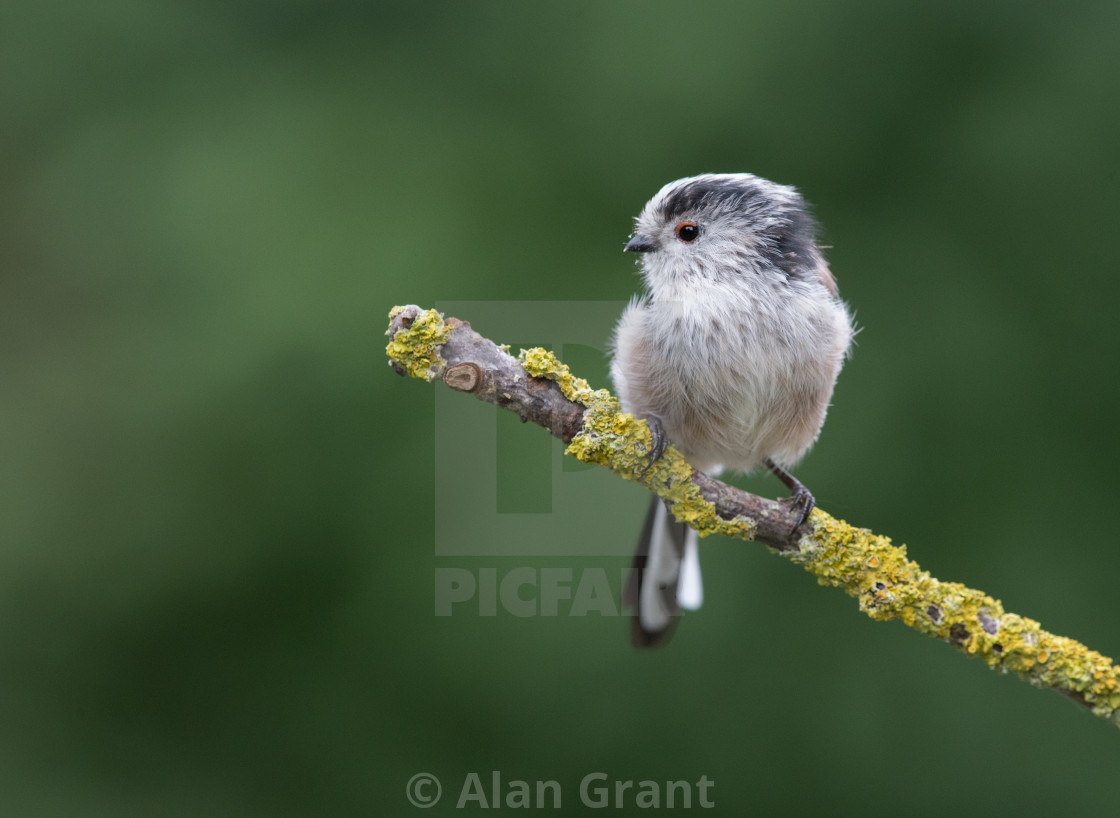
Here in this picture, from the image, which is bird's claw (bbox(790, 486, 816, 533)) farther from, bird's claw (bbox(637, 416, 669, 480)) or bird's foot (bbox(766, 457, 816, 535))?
bird's claw (bbox(637, 416, 669, 480))

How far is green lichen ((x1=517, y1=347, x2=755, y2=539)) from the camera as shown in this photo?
2.18 meters

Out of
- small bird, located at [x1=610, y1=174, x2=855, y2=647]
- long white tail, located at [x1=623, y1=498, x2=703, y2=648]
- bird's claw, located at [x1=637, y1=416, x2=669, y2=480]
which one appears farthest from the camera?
long white tail, located at [x1=623, y1=498, x2=703, y2=648]

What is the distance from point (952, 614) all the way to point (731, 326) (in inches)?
35.1

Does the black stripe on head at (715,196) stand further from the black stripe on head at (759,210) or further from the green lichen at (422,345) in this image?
the green lichen at (422,345)

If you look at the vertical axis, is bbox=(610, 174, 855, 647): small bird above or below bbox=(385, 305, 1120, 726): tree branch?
above

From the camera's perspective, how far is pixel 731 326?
2451 mm

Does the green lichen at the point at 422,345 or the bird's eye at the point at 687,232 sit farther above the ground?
the bird's eye at the point at 687,232

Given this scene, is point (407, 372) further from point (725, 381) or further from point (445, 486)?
point (445, 486)

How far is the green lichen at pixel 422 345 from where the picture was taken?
2035 mm

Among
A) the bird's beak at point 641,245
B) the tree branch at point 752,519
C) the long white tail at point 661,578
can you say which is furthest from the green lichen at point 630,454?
the long white tail at point 661,578

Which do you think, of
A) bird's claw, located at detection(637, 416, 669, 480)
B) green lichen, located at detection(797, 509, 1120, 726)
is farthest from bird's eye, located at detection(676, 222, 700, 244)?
green lichen, located at detection(797, 509, 1120, 726)

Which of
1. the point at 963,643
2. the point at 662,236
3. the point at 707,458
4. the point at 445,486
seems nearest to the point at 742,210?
the point at 662,236

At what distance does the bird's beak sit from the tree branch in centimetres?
64

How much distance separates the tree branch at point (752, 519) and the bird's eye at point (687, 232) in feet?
2.11
